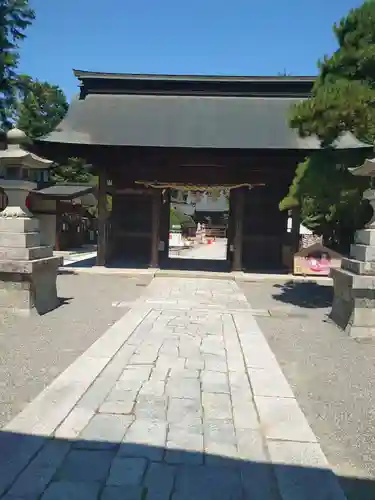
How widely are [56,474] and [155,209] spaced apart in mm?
11885

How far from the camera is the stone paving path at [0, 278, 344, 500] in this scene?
102 inches

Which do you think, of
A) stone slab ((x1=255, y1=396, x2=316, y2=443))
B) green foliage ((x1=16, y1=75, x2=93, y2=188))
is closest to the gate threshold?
stone slab ((x1=255, y1=396, x2=316, y2=443))

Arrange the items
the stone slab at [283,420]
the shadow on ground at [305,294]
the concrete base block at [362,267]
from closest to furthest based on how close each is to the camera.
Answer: the stone slab at [283,420], the concrete base block at [362,267], the shadow on ground at [305,294]

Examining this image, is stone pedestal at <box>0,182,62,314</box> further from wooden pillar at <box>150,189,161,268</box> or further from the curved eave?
wooden pillar at <box>150,189,161,268</box>

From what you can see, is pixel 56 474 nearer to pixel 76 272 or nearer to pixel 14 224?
pixel 14 224

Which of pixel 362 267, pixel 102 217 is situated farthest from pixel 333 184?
pixel 102 217

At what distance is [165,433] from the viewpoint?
3227mm

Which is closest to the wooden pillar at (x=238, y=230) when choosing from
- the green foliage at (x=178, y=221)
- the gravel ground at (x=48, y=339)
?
the gravel ground at (x=48, y=339)

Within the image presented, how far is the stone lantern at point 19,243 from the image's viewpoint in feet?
22.8

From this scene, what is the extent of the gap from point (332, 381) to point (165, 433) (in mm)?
2220

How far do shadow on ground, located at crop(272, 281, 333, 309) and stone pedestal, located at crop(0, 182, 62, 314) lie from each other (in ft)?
17.8

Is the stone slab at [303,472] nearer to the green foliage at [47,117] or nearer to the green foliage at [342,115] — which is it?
the green foliage at [342,115]

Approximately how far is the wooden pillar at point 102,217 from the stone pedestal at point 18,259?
6712mm

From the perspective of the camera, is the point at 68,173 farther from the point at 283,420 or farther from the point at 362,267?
→ the point at 283,420
